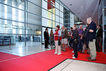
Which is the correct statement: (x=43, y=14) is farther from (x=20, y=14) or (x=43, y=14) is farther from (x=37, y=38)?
(x=37, y=38)

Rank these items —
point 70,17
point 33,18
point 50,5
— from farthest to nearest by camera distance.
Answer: point 70,17, point 50,5, point 33,18

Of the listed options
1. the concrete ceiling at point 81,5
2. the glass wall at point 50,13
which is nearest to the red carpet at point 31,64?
the glass wall at point 50,13

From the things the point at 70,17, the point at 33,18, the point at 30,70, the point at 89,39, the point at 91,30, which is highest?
the point at 70,17

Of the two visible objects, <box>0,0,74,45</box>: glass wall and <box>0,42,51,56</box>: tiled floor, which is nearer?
<box>0,42,51,56</box>: tiled floor

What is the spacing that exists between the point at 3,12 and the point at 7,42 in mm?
3521

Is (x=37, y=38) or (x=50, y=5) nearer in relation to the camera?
(x=50, y=5)

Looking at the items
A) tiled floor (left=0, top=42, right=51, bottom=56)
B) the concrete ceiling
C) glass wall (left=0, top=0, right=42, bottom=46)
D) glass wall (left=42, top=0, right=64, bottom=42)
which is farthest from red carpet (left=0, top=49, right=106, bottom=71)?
the concrete ceiling

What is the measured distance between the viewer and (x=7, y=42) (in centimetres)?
838

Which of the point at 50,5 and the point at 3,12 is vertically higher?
the point at 50,5

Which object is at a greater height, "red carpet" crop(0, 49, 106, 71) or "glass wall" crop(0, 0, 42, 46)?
"glass wall" crop(0, 0, 42, 46)

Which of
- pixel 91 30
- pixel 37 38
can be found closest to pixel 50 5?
pixel 37 38

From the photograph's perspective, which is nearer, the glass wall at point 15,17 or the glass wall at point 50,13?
the glass wall at point 15,17

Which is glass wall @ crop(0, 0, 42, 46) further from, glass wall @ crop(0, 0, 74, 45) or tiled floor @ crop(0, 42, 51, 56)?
tiled floor @ crop(0, 42, 51, 56)

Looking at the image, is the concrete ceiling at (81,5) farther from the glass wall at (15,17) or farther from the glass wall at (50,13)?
the glass wall at (15,17)
